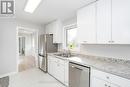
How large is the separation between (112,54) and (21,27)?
4.39 metres

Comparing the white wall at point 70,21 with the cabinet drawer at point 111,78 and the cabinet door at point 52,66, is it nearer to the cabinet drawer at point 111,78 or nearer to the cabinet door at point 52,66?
the cabinet door at point 52,66

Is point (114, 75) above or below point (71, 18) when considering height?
below

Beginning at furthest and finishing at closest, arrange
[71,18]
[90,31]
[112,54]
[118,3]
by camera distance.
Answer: [71,18] → [90,31] → [112,54] → [118,3]

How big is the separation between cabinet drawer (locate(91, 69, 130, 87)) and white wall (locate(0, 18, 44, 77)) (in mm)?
3734

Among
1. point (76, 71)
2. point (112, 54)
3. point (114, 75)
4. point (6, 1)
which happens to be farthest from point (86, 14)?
point (6, 1)

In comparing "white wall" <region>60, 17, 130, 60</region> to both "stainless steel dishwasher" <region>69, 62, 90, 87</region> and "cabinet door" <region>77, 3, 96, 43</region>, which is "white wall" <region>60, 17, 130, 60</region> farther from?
"stainless steel dishwasher" <region>69, 62, 90, 87</region>

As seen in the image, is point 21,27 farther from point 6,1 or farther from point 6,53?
point 6,1

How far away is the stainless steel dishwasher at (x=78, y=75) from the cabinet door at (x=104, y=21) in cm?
74

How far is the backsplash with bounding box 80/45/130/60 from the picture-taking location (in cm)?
239

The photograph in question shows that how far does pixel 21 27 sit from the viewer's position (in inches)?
214

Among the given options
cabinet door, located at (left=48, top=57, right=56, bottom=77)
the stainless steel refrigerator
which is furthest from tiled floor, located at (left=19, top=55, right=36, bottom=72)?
cabinet door, located at (left=48, top=57, right=56, bottom=77)

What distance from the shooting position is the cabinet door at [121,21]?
1.99m

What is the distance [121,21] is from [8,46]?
4335mm

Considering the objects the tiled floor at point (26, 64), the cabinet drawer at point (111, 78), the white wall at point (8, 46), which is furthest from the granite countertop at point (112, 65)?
the tiled floor at point (26, 64)
